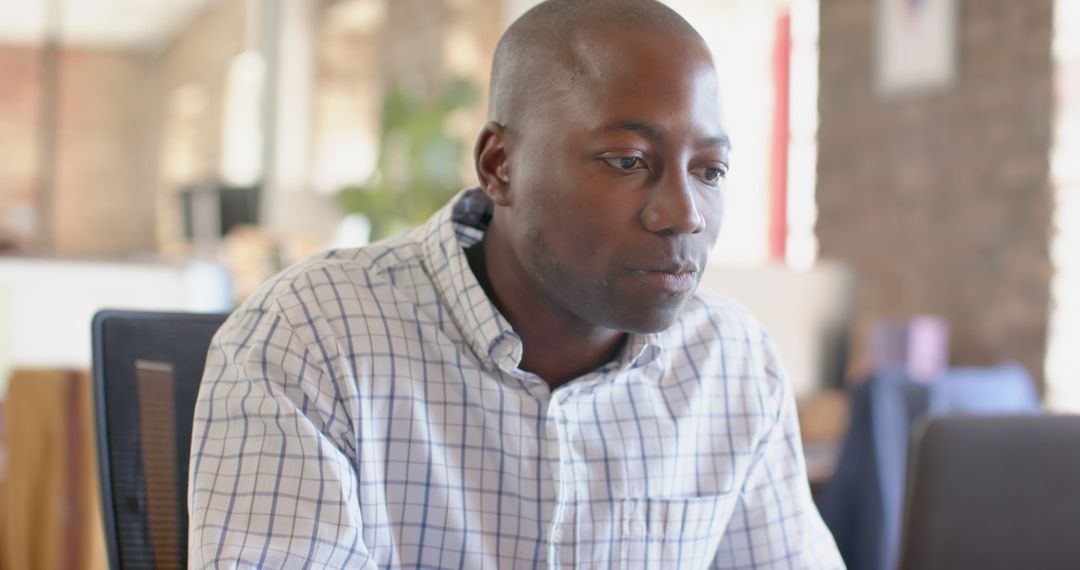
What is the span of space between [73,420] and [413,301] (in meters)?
0.80

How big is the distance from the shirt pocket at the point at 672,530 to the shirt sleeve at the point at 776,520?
37 millimetres

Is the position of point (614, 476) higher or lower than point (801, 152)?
lower

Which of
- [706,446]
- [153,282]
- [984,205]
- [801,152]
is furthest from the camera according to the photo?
[801,152]

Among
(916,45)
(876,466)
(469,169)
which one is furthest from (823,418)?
(469,169)

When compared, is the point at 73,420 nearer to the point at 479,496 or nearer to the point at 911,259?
the point at 479,496

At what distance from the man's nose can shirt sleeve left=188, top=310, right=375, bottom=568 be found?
297mm

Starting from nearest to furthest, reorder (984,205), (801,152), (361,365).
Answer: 1. (361,365)
2. (984,205)
3. (801,152)

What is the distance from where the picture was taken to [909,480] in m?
1.05

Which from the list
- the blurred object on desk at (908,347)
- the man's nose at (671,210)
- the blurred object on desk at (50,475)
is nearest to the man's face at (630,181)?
the man's nose at (671,210)

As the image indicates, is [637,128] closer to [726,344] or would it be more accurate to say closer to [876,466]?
[726,344]

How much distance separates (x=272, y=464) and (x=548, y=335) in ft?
0.96

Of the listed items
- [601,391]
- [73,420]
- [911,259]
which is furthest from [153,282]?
[601,391]

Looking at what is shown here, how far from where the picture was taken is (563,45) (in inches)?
41.3

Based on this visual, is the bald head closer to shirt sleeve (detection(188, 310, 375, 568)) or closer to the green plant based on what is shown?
shirt sleeve (detection(188, 310, 375, 568))
